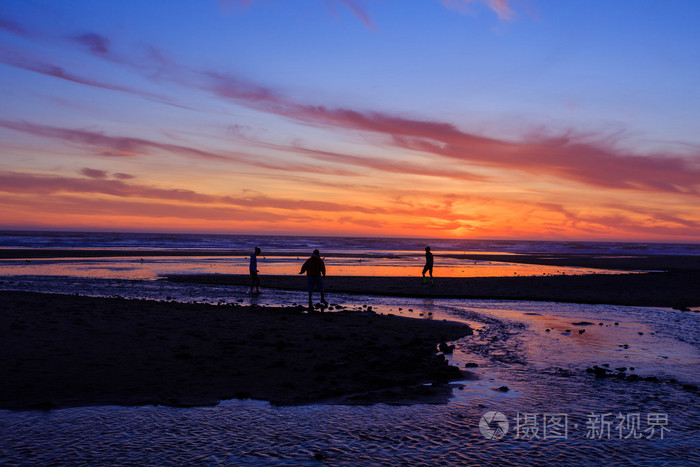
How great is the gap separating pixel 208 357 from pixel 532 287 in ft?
83.5

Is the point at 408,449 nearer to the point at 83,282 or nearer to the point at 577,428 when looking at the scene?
the point at 577,428

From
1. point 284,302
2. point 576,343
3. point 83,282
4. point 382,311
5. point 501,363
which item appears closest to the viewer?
point 501,363

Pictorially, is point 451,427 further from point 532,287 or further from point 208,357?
point 532,287

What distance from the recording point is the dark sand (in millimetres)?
9461

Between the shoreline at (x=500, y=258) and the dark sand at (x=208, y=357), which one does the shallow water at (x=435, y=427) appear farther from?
the shoreline at (x=500, y=258)

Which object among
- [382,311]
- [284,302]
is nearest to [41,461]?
[382,311]

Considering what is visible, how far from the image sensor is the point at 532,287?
3259cm

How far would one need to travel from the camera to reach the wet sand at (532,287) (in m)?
27.5

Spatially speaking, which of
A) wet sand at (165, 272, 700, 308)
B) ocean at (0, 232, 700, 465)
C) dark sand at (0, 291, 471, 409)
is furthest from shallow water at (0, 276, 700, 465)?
wet sand at (165, 272, 700, 308)

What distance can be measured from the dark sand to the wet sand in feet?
36.0

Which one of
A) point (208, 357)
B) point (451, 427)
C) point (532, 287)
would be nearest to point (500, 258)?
point (532, 287)

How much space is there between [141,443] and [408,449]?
12.2ft

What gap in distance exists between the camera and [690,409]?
8914 millimetres

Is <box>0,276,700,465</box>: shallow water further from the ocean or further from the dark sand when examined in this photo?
the dark sand
